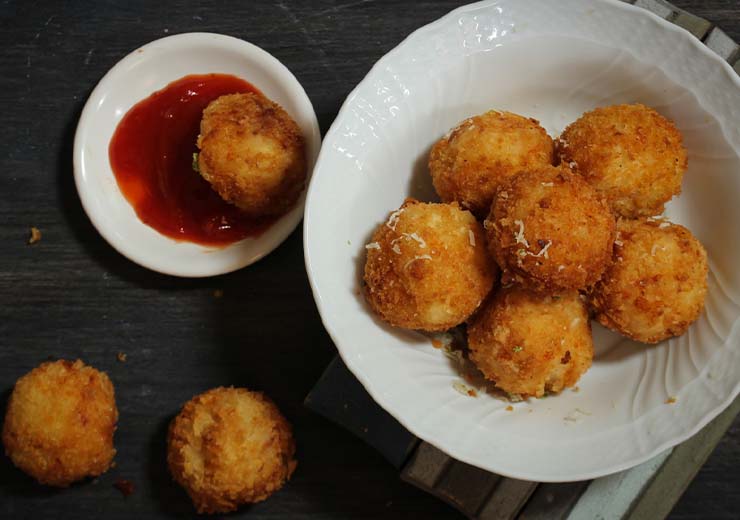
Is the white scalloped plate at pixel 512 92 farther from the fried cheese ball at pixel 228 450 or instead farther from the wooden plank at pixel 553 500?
the fried cheese ball at pixel 228 450

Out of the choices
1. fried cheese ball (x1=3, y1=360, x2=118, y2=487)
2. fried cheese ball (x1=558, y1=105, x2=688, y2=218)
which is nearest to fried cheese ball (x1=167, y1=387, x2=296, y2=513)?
fried cheese ball (x1=3, y1=360, x2=118, y2=487)

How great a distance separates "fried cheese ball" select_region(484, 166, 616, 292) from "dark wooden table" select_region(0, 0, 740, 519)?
0.81 meters

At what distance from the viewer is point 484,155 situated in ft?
5.41

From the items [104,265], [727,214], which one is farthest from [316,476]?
[727,214]

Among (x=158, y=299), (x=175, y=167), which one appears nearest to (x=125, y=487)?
(x=158, y=299)

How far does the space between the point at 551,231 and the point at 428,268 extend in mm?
276

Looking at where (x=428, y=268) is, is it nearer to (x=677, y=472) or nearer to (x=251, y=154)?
(x=251, y=154)

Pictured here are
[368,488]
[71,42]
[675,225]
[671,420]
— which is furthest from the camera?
[71,42]

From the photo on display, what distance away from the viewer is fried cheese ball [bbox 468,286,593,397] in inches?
62.7

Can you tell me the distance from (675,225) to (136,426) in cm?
159

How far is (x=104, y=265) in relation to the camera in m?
2.19

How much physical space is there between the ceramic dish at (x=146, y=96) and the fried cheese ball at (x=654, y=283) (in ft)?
2.93

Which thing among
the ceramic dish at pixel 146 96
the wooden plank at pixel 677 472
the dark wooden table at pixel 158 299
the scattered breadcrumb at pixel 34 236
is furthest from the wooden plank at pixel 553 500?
the scattered breadcrumb at pixel 34 236

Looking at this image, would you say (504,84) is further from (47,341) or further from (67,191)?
(47,341)
